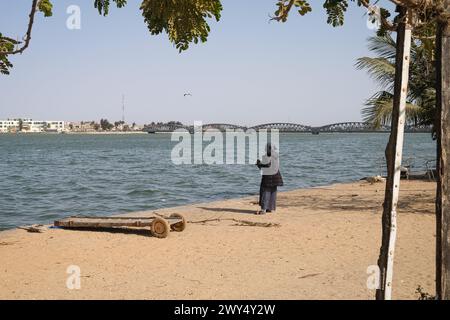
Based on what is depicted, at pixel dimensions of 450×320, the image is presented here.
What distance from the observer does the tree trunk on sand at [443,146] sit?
4000mm

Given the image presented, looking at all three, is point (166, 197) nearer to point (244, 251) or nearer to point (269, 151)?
point (269, 151)

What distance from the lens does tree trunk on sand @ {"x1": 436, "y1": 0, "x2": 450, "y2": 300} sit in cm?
400

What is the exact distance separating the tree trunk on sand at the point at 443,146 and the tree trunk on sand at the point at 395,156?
337 millimetres

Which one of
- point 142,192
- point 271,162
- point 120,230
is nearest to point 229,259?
point 120,230

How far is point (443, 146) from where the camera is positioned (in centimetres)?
400

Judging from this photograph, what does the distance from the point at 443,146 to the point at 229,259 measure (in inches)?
214

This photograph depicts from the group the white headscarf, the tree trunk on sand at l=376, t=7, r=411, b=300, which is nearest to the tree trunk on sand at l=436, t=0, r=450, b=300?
the tree trunk on sand at l=376, t=7, r=411, b=300

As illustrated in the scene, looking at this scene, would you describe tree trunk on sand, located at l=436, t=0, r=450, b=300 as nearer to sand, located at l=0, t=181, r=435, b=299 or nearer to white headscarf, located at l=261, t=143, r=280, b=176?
sand, located at l=0, t=181, r=435, b=299

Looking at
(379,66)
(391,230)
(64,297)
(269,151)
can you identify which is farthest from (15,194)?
(391,230)

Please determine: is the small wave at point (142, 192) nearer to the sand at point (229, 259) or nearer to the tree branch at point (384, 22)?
the sand at point (229, 259)

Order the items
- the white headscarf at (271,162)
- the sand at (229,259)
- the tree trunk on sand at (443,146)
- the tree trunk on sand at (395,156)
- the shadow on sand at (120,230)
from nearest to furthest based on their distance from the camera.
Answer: the tree trunk on sand at (395,156), the tree trunk on sand at (443,146), the sand at (229,259), the shadow on sand at (120,230), the white headscarf at (271,162)

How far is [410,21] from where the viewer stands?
13.1 ft

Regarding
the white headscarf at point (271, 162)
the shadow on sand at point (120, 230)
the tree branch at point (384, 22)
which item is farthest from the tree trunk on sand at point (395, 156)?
the white headscarf at point (271, 162)

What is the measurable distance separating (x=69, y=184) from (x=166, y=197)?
1080cm
